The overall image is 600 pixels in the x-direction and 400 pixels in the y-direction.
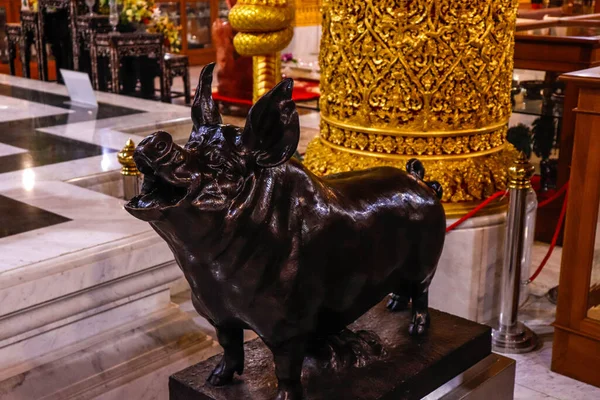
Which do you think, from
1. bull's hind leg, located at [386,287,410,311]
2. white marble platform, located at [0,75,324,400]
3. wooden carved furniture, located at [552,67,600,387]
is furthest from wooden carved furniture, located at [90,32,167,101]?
bull's hind leg, located at [386,287,410,311]

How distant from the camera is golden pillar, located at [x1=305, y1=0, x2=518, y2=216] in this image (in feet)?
7.75

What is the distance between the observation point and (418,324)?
4.34ft

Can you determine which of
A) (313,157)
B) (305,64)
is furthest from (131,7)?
(313,157)

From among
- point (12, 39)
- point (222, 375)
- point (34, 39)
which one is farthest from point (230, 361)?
point (12, 39)

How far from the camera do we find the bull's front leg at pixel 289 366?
1.05 metres

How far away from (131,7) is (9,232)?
5.20 m

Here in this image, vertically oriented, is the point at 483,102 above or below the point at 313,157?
above

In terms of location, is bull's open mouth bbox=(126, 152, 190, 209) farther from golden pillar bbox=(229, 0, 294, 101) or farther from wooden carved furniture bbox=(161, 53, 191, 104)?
wooden carved furniture bbox=(161, 53, 191, 104)

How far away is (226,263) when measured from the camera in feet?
3.20

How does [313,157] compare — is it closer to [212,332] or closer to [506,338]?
[212,332]

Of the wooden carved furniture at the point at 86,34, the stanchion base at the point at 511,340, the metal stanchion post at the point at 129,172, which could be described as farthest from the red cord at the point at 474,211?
the wooden carved furniture at the point at 86,34

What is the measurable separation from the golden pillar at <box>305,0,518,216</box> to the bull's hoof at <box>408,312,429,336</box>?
1.12m

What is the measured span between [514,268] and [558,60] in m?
1.59

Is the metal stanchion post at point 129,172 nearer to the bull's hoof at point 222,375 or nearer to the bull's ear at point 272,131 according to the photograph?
the bull's hoof at point 222,375
